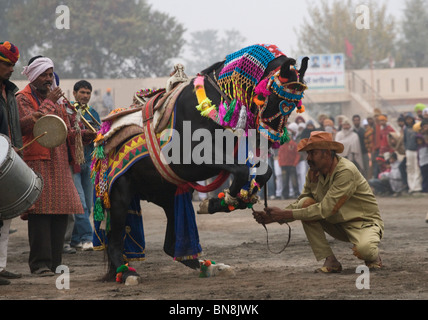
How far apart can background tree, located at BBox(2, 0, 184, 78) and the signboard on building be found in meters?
7.28

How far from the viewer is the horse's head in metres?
6.01

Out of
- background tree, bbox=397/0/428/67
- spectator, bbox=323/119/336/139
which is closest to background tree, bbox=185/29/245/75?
background tree, bbox=397/0/428/67

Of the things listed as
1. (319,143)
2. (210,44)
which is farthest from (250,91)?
(210,44)

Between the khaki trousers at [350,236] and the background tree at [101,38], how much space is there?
2552 cm

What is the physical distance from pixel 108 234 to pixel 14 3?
27.4m

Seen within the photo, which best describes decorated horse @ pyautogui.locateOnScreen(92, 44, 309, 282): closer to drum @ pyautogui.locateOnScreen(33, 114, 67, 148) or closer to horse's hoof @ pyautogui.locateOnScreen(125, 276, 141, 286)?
horse's hoof @ pyautogui.locateOnScreen(125, 276, 141, 286)

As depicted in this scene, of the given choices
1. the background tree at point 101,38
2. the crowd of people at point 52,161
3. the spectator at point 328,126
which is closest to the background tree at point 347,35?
the background tree at point 101,38

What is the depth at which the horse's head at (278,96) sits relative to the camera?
19.7 ft

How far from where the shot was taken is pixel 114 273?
663 centimetres

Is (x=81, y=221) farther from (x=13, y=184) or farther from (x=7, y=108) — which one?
(x=13, y=184)

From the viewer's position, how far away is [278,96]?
605 centimetres

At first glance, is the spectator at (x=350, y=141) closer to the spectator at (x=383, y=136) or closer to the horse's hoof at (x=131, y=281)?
the spectator at (x=383, y=136)

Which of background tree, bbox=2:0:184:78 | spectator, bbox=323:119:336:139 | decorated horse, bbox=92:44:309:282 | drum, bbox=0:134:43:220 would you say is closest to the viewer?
drum, bbox=0:134:43:220
